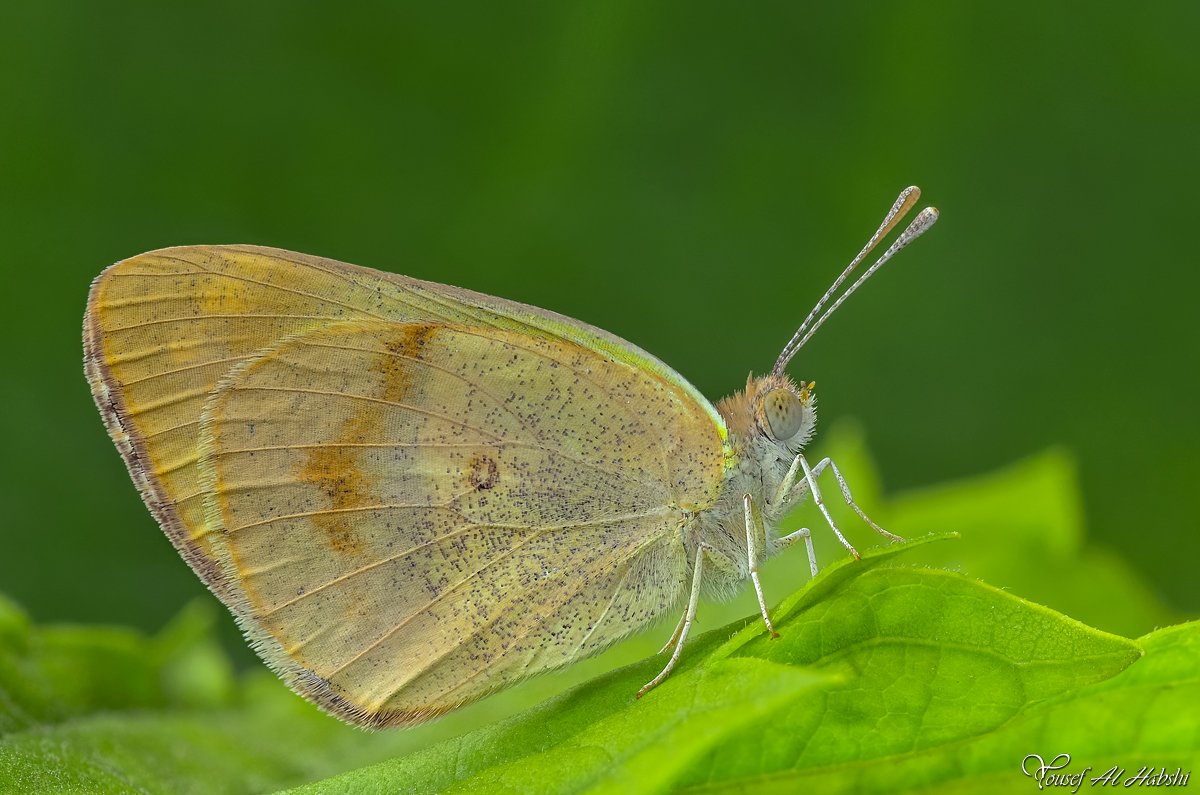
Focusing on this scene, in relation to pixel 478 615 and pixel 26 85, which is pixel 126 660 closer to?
pixel 478 615

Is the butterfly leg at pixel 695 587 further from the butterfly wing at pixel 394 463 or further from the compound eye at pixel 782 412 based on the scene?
the compound eye at pixel 782 412

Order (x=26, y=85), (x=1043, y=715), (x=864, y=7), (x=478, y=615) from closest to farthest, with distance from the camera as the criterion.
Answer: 1. (x=1043, y=715)
2. (x=478, y=615)
3. (x=26, y=85)
4. (x=864, y=7)

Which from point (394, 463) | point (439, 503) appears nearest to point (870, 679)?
point (439, 503)

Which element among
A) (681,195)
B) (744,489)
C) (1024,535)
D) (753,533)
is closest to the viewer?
(753,533)

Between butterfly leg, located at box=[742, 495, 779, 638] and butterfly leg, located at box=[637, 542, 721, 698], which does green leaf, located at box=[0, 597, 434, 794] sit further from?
butterfly leg, located at box=[742, 495, 779, 638]

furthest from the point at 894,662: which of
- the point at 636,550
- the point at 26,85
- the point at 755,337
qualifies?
the point at 26,85

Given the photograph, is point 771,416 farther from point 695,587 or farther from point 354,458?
point 354,458
